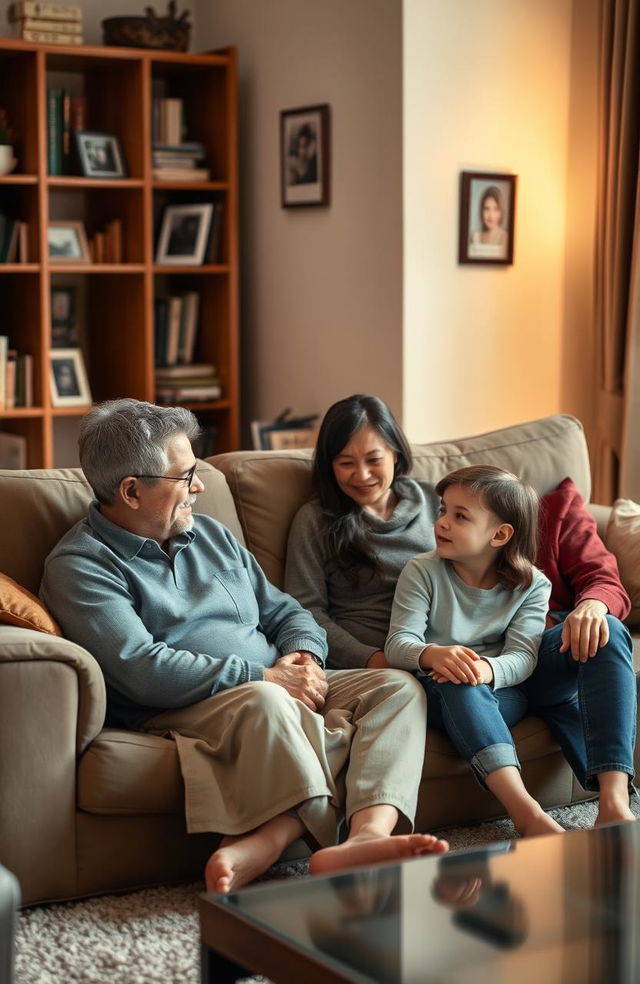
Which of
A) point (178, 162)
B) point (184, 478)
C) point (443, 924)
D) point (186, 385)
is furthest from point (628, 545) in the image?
point (178, 162)

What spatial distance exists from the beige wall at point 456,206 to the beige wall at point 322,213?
0.07 meters

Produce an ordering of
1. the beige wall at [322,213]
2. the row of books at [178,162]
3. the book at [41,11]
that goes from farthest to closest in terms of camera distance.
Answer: the row of books at [178,162] → the book at [41,11] → the beige wall at [322,213]

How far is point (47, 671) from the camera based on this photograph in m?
2.21

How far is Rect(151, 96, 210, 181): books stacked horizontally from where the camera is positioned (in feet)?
15.4

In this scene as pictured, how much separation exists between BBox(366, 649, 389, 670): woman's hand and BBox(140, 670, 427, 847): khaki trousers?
0.74 feet

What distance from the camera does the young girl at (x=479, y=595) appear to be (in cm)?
256

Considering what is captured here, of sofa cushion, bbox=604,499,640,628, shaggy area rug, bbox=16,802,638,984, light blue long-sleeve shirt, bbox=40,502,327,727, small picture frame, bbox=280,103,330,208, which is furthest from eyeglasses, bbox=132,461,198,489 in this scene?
small picture frame, bbox=280,103,330,208

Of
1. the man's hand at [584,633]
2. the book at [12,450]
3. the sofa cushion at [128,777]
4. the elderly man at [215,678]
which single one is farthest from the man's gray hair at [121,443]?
the book at [12,450]

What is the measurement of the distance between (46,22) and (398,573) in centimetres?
258

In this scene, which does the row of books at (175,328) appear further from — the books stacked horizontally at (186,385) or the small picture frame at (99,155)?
the small picture frame at (99,155)

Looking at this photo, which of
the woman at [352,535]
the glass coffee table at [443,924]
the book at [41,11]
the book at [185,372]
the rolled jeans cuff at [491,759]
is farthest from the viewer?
the book at [185,372]

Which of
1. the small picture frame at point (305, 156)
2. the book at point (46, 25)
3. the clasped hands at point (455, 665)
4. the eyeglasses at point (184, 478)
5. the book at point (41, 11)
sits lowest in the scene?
the clasped hands at point (455, 665)

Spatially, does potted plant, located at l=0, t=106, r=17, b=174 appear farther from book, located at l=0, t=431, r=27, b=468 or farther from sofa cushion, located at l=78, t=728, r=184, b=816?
sofa cushion, located at l=78, t=728, r=184, b=816

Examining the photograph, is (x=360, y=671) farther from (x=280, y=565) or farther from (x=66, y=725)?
(x=66, y=725)
